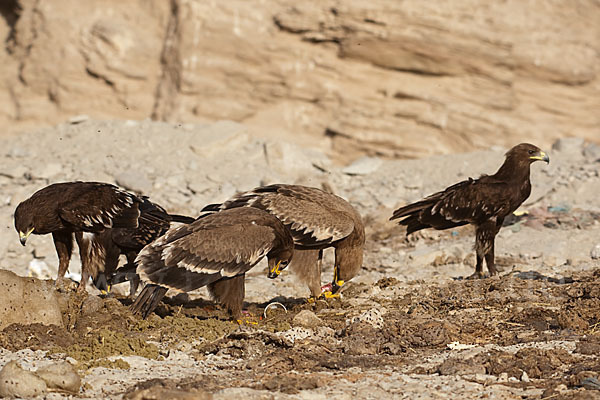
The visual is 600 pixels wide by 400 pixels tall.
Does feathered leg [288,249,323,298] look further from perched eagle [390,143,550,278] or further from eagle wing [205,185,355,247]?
perched eagle [390,143,550,278]

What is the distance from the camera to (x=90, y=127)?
17.8 metres

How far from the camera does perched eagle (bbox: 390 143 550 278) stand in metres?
9.95

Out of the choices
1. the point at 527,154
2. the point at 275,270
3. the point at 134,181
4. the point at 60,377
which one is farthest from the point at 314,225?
the point at 134,181

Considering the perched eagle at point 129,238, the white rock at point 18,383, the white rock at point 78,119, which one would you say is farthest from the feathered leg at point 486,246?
the white rock at point 78,119

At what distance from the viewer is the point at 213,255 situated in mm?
7621

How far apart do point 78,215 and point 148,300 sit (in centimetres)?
146

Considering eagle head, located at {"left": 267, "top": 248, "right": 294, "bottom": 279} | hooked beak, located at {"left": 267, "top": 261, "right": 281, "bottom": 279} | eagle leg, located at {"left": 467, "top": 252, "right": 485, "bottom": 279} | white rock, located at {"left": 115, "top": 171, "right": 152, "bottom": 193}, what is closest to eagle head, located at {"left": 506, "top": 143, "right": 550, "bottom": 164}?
eagle leg, located at {"left": 467, "top": 252, "right": 485, "bottom": 279}

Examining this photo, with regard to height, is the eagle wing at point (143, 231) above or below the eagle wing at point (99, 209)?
below

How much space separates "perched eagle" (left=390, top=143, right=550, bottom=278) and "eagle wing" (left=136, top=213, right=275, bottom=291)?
3.19m

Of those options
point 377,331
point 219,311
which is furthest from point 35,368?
point 377,331

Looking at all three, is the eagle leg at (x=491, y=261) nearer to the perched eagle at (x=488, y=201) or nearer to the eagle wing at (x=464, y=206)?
the perched eagle at (x=488, y=201)

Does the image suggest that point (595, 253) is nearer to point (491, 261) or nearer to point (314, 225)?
point (491, 261)

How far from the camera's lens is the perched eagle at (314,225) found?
341 inches

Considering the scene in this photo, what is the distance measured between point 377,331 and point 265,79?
41.8 ft
